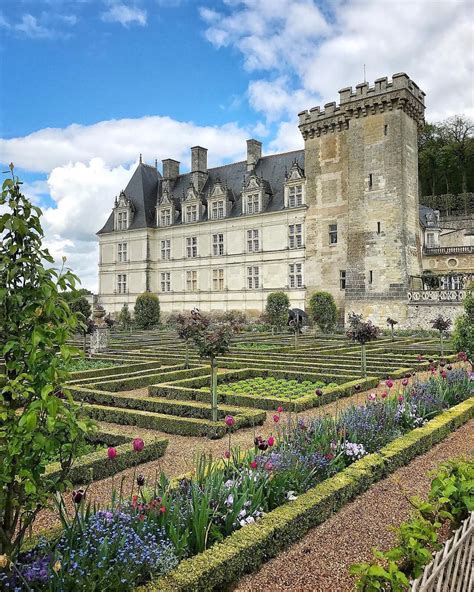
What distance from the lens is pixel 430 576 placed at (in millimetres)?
2693

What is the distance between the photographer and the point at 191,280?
3922 cm

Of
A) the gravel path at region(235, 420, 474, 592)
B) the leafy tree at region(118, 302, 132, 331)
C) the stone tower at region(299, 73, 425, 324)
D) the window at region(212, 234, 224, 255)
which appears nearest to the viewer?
the gravel path at region(235, 420, 474, 592)

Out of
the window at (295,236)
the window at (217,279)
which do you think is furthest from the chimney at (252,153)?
the window at (217,279)

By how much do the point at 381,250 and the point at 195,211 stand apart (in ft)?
51.1

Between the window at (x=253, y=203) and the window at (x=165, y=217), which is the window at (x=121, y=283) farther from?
the window at (x=253, y=203)

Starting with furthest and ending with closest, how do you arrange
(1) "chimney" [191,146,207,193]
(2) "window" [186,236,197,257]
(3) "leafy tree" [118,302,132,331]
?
(1) "chimney" [191,146,207,193]
(2) "window" [186,236,197,257]
(3) "leafy tree" [118,302,132,331]

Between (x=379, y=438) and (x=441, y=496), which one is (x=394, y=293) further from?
(x=441, y=496)

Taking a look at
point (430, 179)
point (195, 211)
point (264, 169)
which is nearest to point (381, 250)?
point (264, 169)

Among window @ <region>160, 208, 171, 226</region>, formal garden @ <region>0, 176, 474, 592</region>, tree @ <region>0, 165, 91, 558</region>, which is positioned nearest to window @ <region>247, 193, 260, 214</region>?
window @ <region>160, 208, 171, 226</region>

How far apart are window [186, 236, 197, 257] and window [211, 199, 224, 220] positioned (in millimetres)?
2350

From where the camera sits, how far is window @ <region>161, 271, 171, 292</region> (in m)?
40.4

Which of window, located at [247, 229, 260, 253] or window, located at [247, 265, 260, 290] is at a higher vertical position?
window, located at [247, 229, 260, 253]

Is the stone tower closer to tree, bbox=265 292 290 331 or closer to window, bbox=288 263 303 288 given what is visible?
window, bbox=288 263 303 288

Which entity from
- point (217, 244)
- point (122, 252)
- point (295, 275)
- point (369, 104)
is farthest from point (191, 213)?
point (369, 104)
